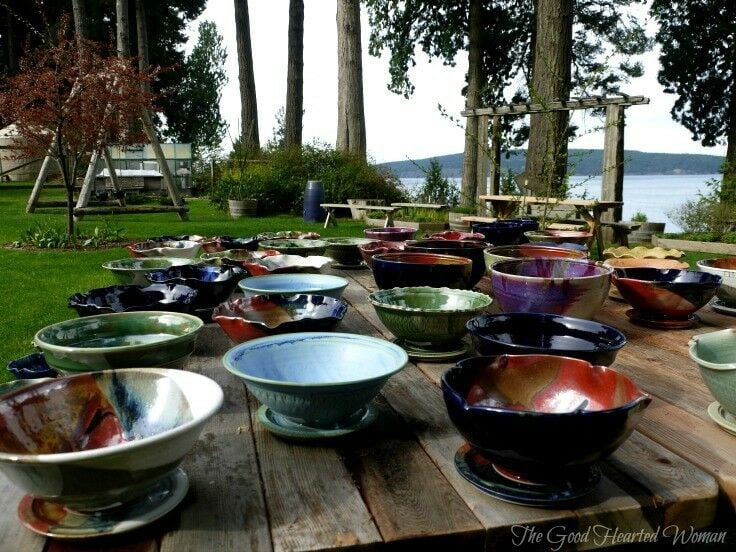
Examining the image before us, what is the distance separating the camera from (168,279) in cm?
212

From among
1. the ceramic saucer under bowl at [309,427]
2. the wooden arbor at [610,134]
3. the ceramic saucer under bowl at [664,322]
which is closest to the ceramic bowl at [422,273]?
the ceramic saucer under bowl at [664,322]

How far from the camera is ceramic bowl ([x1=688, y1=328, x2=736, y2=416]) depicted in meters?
1.19

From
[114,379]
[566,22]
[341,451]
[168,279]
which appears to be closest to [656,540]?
[341,451]

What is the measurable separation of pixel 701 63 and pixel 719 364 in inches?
580

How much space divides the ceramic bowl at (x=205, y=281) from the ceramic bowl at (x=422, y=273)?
1.53ft

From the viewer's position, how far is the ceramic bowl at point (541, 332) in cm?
143

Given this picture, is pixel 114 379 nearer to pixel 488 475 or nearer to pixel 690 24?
pixel 488 475

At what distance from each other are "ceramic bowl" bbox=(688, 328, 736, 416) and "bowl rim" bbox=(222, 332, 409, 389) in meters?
0.56

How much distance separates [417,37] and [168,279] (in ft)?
46.2

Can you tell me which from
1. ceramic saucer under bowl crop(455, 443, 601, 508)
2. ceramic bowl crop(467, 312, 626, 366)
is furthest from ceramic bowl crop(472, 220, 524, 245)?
ceramic saucer under bowl crop(455, 443, 601, 508)

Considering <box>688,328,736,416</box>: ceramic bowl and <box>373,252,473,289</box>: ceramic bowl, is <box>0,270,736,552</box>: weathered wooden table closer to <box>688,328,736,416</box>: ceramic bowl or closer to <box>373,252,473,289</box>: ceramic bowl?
<box>688,328,736,416</box>: ceramic bowl

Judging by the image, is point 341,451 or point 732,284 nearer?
point 341,451

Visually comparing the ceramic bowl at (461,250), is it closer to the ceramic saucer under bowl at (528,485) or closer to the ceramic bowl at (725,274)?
the ceramic bowl at (725,274)

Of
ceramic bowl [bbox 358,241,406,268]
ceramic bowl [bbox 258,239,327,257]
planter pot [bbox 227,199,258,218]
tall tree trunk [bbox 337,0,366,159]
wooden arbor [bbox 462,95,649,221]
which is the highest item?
tall tree trunk [bbox 337,0,366,159]
